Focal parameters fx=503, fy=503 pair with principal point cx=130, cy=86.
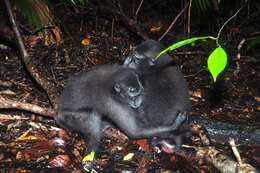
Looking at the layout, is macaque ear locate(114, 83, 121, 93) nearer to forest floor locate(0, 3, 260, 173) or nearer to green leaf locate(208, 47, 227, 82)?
forest floor locate(0, 3, 260, 173)

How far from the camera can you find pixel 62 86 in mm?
6434

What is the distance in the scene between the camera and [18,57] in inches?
291

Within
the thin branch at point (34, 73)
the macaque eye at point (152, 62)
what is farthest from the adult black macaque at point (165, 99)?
the thin branch at point (34, 73)

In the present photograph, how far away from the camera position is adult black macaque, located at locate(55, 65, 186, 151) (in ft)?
16.7

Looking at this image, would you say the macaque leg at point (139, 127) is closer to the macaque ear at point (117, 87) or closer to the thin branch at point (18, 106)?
the macaque ear at point (117, 87)

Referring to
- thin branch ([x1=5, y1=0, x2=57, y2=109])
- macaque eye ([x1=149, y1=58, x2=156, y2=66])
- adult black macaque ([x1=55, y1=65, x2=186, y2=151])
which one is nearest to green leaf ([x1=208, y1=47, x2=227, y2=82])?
adult black macaque ([x1=55, y1=65, x2=186, y2=151])

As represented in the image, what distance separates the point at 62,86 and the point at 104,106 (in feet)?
4.56

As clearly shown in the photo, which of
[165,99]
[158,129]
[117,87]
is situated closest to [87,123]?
[117,87]

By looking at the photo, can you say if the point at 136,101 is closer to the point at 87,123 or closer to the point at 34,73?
the point at 87,123

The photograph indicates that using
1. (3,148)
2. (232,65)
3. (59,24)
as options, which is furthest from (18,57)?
(232,65)

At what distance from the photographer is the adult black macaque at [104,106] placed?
510 cm

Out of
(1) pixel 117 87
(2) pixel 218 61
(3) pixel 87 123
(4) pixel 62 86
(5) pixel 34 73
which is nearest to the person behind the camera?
(2) pixel 218 61

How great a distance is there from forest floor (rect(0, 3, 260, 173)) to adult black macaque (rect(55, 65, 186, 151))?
232 millimetres

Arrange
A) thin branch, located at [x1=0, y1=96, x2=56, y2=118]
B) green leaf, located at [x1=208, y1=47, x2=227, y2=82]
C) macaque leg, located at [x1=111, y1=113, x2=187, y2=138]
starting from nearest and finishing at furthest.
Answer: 1. green leaf, located at [x1=208, y1=47, x2=227, y2=82]
2. macaque leg, located at [x1=111, y1=113, x2=187, y2=138]
3. thin branch, located at [x1=0, y1=96, x2=56, y2=118]
